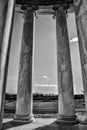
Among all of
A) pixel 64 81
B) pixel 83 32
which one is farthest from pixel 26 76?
pixel 83 32

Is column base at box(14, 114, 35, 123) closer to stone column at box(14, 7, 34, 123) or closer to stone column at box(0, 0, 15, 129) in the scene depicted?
stone column at box(14, 7, 34, 123)

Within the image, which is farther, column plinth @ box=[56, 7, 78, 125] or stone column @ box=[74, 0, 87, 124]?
column plinth @ box=[56, 7, 78, 125]

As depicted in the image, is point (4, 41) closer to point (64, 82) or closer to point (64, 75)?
point (64, 75)

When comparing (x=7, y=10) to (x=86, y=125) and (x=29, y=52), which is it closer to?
(x=29, y=52)

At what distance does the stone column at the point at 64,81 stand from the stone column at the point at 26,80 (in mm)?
22695

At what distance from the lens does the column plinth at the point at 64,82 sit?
276 feet

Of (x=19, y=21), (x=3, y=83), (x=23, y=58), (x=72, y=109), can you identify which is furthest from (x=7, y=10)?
(x=19, y=21)

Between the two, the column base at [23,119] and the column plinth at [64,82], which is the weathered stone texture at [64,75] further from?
the column base at [23,119]

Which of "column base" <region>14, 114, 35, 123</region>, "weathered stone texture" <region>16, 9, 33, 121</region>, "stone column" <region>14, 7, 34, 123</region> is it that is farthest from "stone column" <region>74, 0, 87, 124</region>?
"weathered stone texture" <region>16, 9, 33, 121</region>

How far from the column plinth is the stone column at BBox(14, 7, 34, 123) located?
22697 mm

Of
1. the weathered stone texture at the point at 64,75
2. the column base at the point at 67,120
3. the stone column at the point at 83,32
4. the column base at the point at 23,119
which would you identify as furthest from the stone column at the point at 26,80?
the stone column at the point at 83,32

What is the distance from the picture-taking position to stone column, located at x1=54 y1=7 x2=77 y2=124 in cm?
8428

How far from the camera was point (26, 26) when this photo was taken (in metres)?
110

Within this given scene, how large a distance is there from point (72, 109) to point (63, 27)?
66176 mm
